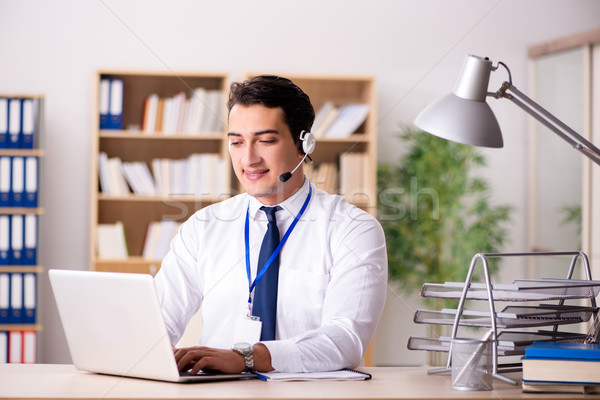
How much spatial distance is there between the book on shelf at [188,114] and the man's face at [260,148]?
2.36 metres

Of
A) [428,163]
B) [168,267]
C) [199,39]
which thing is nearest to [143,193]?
[199,39]

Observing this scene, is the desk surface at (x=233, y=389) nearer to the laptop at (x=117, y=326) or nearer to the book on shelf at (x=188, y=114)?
the laptop at (x=117, y=326)

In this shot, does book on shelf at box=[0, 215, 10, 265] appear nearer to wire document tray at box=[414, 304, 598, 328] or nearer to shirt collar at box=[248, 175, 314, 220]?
shirt collar at box=[248, 175, 314, 220]

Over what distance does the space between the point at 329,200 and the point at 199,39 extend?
2904 millimetres

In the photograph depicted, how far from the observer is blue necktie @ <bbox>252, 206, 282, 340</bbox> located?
6.24 feet

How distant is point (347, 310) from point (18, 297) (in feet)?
9.70

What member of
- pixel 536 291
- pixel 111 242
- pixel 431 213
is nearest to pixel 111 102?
pixel 111 242

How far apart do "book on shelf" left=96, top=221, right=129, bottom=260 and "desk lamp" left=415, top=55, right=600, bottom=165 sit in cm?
311

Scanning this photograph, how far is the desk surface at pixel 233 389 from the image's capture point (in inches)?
51.3

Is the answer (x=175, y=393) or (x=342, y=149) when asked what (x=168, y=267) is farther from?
(x=342, y=149)

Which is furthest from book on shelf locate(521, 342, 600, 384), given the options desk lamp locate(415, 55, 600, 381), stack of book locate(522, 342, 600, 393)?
desk lamp locate(415, 55, 600, 381)

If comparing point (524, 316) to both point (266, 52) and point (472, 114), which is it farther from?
point (266, 52)

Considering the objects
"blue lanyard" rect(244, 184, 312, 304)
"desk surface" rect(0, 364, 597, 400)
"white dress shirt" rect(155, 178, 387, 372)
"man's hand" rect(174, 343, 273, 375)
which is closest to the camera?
"desk surface" rect(0, 364, 597, 400)

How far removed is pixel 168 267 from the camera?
82.0 inches
